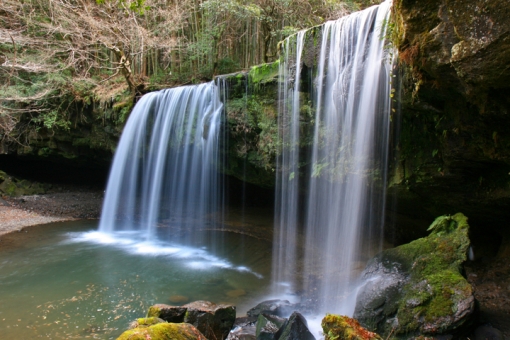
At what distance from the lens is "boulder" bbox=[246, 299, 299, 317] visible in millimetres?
5566

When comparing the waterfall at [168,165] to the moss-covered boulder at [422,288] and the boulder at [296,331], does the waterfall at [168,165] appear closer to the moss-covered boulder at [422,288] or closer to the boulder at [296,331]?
the moss-covered boulder at [422,288]

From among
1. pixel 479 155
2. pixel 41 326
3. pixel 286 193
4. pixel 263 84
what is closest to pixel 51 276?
pixel 41 326

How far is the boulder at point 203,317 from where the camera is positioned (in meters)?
4.78

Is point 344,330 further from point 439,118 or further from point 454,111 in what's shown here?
point 439,118

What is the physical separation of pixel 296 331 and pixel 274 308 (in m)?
1.31

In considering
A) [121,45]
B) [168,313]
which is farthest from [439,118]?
[121,45]

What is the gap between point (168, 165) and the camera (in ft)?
37.0

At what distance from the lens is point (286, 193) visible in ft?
27.0

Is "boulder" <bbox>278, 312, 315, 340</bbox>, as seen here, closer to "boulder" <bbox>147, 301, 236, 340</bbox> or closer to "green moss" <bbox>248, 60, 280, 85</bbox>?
"boulder" <bbox>147, 301, 236, 340</bbox>

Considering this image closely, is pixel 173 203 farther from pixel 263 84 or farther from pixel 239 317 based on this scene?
pixel 239 317

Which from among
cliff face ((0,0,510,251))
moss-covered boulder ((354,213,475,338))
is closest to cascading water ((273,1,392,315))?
cliff face ((0,0,510,251))

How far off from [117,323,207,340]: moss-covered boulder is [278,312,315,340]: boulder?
110cm

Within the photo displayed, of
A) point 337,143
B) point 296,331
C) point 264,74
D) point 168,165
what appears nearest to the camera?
point 296,331

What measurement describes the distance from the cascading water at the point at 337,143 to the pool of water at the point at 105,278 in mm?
1287
